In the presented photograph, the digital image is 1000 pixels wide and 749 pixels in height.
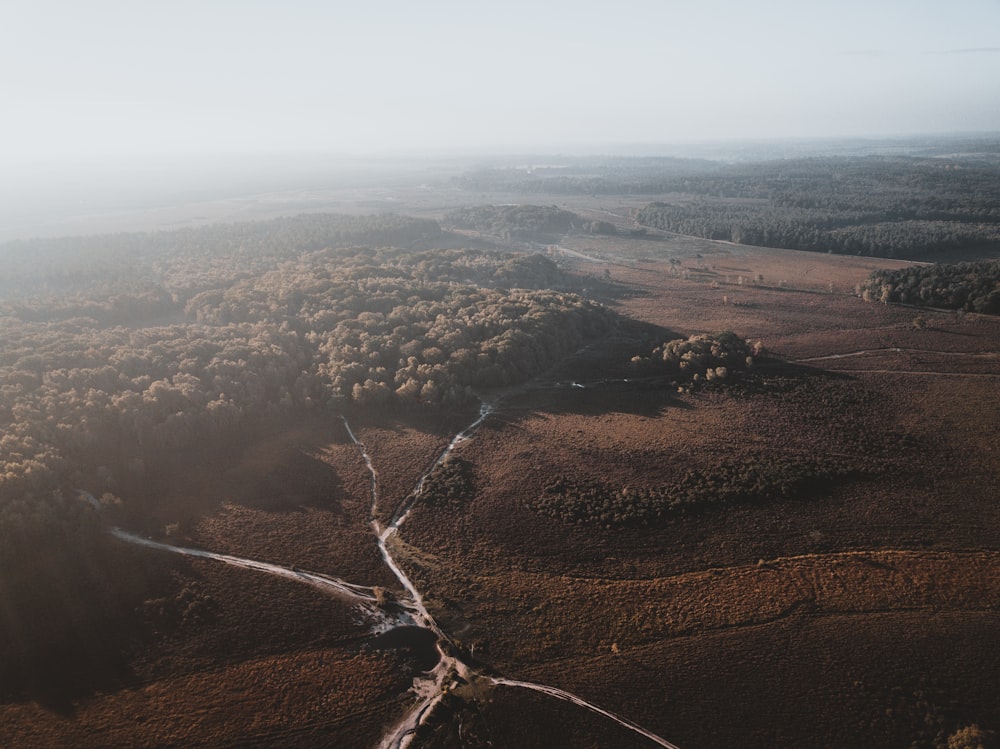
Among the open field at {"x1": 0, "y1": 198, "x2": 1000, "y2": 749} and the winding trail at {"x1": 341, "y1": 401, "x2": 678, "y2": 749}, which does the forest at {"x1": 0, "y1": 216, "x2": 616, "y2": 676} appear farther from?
the winding trail at {"x1": 341, "y1": 401, "x2": 678, "y2": 749}

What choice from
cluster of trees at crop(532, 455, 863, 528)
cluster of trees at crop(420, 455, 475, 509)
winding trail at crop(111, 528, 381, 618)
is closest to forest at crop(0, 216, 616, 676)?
winding trail at crop(111, 528, 381, 618)

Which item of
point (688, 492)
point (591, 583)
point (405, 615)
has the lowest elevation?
point (405, 615)

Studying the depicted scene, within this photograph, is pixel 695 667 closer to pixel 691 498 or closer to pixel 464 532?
pixel 691 498

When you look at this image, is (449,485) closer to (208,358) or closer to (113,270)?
(208,358)

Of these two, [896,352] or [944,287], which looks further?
[944,287]

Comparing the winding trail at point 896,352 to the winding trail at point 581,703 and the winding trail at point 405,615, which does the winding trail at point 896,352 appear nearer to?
the winding trail at point 405,615

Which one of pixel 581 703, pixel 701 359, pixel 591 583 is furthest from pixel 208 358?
pixel 701 359
